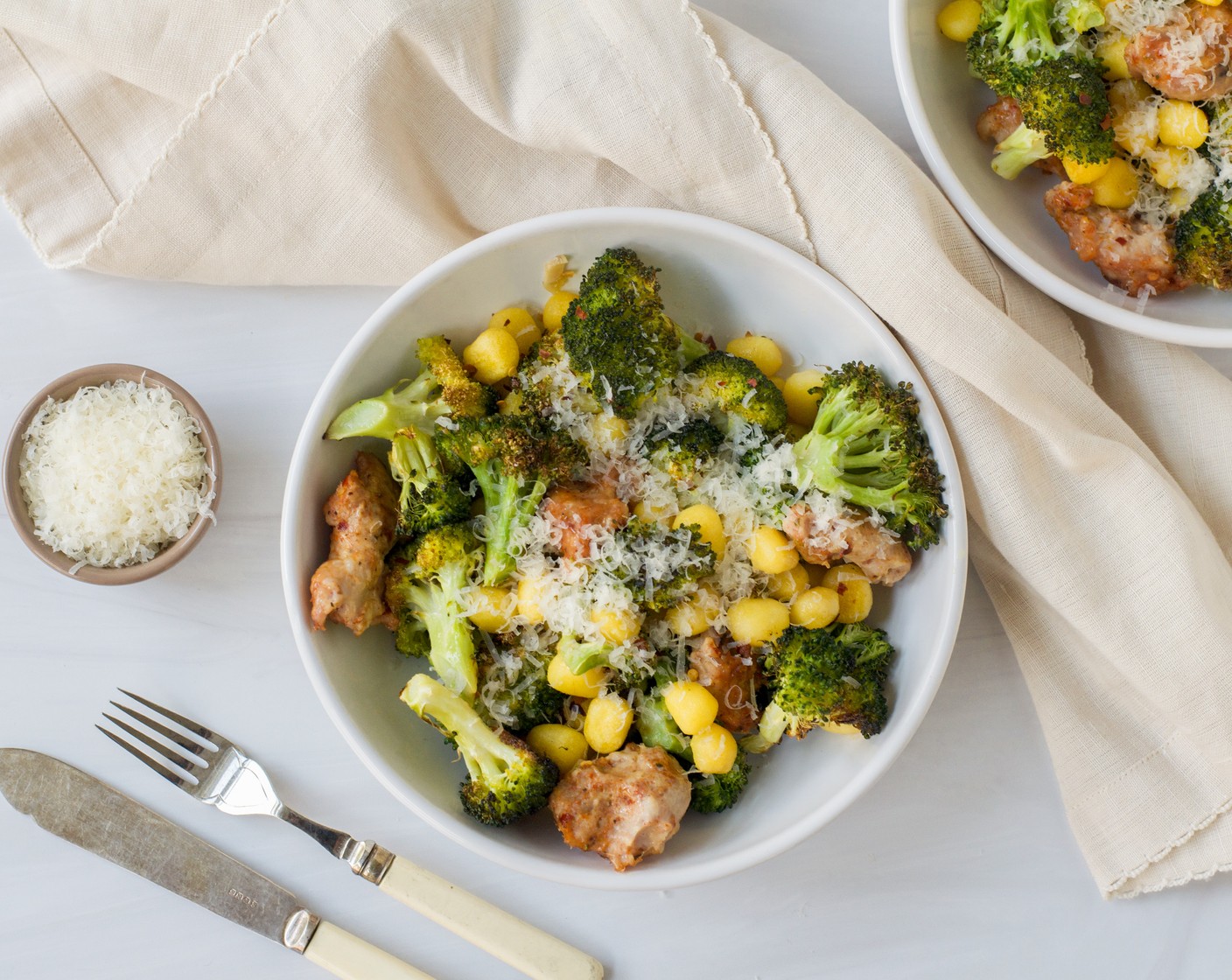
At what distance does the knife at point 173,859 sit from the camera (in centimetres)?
254

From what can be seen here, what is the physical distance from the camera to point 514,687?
2283mm

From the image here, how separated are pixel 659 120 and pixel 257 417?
1379 millimetres

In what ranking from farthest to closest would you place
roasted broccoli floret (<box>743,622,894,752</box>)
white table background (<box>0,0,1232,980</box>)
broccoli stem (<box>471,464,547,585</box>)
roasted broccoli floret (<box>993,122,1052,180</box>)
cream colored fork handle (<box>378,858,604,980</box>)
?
white table background (<box>0,0,1232,980</box>) → cream colored fork handle (<box>378,858,604,980</box>) → roasted broccoli floret (<box>993,122,1052,180</box>) → broccoli stem (<box>471,464,547,585</box>) → roasted broccoli floret (<box>743,622,894,752</box>)

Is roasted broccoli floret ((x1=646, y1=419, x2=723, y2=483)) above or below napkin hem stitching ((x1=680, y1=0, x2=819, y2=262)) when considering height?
below

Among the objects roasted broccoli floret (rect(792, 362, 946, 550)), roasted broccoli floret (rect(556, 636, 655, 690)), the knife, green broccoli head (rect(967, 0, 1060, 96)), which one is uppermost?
green broccoli head (rect(967, 0, 1060, 96))

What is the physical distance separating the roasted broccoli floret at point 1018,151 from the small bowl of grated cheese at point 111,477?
7.16 ft

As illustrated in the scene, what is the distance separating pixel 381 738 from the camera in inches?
90.8

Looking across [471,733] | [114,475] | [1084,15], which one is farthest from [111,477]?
[1084,15]

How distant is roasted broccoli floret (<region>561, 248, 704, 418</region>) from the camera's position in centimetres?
217

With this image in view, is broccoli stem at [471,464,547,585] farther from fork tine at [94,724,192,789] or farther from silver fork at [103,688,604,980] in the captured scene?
fork tine at [94,724,192,789]

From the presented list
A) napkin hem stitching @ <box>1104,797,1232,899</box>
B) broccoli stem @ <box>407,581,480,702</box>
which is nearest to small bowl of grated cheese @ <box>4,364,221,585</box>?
broccoli stem @ <box>407,581,480,702</box>

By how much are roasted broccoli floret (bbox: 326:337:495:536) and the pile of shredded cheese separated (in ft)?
1.51

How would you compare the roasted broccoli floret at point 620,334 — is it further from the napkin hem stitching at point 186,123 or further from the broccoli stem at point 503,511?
the napkin hem stitching at point 186,123

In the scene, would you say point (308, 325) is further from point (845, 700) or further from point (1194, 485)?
point (1194, 485)
